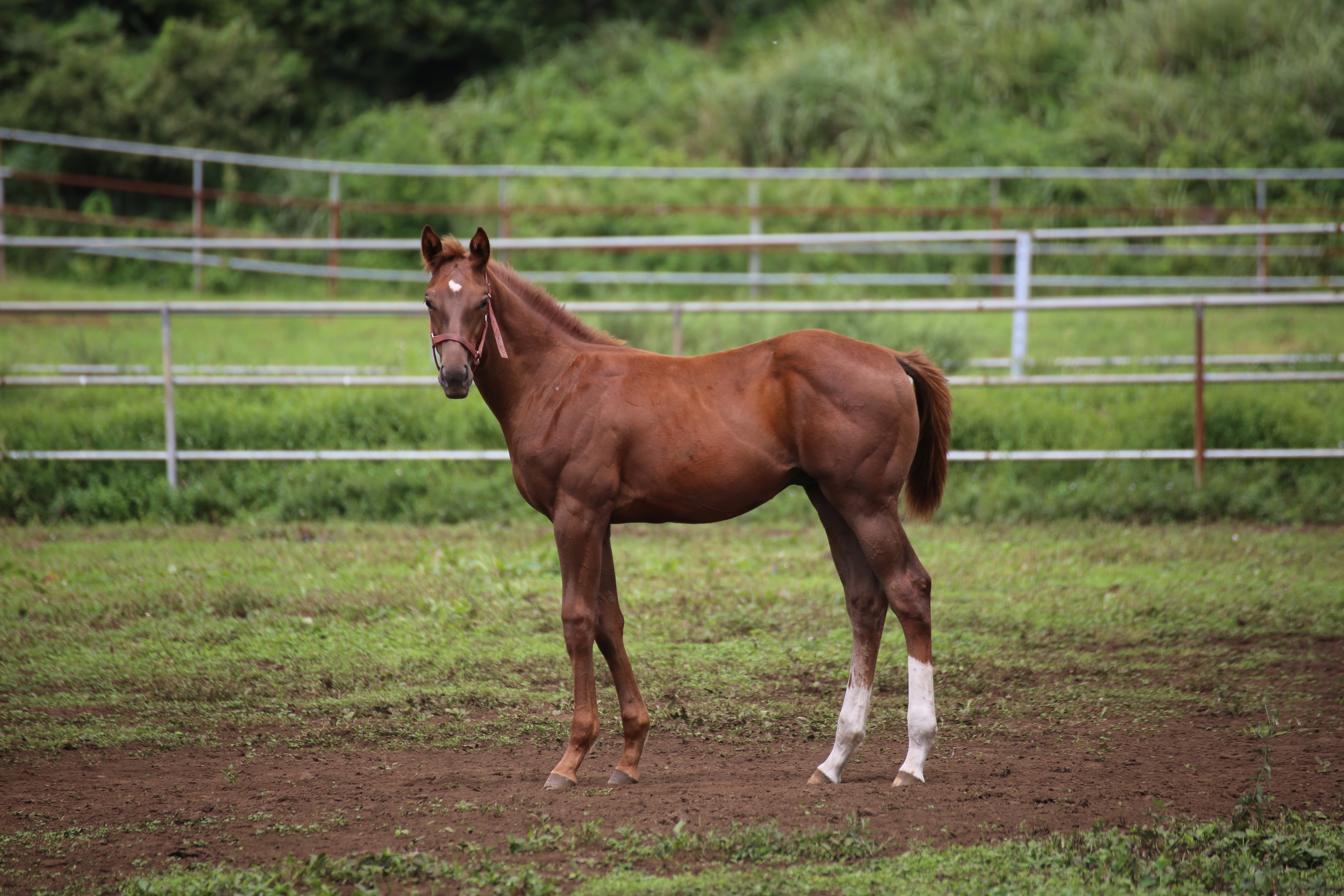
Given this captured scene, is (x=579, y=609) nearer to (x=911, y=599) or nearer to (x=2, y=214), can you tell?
(x=911, y=599)

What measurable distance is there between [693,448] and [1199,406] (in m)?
6.46

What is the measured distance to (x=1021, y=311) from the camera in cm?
1015

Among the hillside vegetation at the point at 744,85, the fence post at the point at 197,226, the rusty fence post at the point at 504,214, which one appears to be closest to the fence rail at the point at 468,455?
→ the rusty fence post at the point at 504,214

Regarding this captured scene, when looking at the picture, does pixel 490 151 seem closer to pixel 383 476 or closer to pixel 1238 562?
pixel 383 476

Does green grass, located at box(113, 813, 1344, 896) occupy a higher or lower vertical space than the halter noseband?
lower

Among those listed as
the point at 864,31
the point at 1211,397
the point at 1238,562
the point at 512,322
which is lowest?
the point at 1238,562

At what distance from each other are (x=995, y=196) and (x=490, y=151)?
26.4 feet

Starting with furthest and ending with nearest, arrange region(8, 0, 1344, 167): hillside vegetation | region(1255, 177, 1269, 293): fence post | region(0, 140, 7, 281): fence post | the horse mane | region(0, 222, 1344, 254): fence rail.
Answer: region(8, 0, 1344, 167): hillside vegetation → region(0, 140, 7, 281): fence post → region(1255, 177, 1269, 293): fence post → region(0, 222, 1344, 254): fence rail → the horse mane

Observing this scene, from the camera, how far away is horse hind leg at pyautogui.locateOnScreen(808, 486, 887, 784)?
175 inches

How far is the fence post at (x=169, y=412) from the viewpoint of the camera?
951cm

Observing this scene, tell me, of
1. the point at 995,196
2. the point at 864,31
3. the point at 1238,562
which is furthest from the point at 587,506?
the point at 864,31

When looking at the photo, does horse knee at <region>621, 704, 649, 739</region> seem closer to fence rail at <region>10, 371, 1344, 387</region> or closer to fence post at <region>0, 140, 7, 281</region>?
fence rail at <region>10, 371, 1344, 387</region>

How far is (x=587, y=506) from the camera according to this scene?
14.5 ft

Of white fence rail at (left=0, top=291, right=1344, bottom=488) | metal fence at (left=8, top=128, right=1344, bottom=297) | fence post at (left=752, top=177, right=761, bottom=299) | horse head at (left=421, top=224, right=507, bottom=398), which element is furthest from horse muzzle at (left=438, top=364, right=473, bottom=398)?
fence post at (left=752, top=177, right=761, bottom=299)
